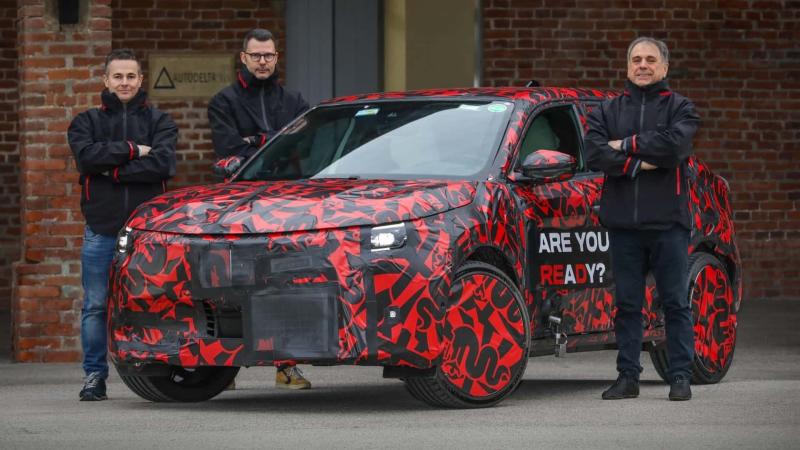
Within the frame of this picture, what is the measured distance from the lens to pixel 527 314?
946 centimetres

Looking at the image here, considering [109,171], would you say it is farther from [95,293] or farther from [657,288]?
[657,288]

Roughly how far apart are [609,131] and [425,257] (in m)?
1.51

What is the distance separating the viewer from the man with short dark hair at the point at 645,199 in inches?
379

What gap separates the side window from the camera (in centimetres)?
1006

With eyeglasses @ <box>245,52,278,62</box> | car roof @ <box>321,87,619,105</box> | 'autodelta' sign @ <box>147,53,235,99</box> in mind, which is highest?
'autodelta' sign @ <box>147,53,235,99</box>

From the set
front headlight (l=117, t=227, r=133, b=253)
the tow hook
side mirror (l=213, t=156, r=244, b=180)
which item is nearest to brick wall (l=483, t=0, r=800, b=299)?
side mirror (l=213, t=156, r=244, b=180)

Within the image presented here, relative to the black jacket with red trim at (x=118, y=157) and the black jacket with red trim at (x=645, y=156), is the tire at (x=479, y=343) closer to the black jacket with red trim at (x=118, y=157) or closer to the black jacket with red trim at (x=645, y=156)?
the black jacket with red trim at (x=645, y=156)

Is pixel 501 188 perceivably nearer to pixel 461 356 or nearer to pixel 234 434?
pixel 461 356

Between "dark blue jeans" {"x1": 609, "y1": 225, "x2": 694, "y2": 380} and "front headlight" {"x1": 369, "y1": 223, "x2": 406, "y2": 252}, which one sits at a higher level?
"front headlight" {"x1": 369, "y1": 223, "x2": 406, "y2": 252}

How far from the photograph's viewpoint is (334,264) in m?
8.73

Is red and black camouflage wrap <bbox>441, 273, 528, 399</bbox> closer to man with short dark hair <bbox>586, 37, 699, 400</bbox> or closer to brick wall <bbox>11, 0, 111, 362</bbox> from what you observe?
man with short dark hair <bbox>586, 37, 699, 400</bbox>

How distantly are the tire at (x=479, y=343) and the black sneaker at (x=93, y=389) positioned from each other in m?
1.95

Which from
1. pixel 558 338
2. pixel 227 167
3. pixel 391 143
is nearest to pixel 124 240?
pixel 227 167

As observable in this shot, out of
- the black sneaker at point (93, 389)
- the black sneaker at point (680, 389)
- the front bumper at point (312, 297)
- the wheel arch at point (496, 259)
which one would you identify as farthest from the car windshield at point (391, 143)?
the black sneaker at point (680, 389)
